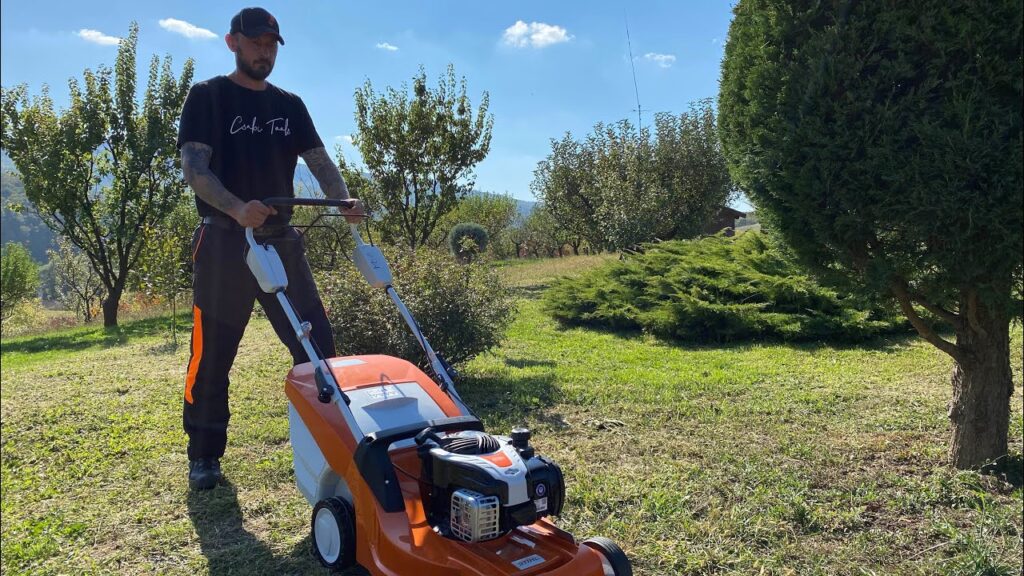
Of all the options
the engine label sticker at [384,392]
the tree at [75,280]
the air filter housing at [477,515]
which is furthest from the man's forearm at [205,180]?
the tree at [75,280]

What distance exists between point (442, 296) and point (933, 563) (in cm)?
405

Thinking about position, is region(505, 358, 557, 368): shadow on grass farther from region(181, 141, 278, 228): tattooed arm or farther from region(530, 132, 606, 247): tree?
region(530, 132, 606, 247): tree

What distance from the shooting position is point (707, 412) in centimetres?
486

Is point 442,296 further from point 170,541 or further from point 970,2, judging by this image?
point 970,2

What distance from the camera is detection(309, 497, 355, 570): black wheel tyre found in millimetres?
2500

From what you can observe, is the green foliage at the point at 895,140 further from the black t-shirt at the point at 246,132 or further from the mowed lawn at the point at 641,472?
the black t-shirt at the point at 246,132

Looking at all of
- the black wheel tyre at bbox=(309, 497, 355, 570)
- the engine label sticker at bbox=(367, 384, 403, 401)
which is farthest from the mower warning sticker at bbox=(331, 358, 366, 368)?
the black wheel tyre at bbox=(309, 497, 355, 570)

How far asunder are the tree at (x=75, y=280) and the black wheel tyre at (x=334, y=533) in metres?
19.0

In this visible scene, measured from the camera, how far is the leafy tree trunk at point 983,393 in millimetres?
3412

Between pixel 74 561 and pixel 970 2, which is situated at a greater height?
pixel 970 2

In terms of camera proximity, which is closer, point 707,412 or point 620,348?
point 707,412

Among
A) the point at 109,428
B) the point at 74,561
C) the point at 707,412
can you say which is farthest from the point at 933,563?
the point at 109,428

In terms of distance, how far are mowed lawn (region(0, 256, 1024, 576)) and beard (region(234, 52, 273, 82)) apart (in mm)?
2073

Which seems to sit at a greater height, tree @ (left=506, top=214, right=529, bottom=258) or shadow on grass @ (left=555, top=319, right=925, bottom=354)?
tree @ (left=506, top=214, right=529, bottom=258)
